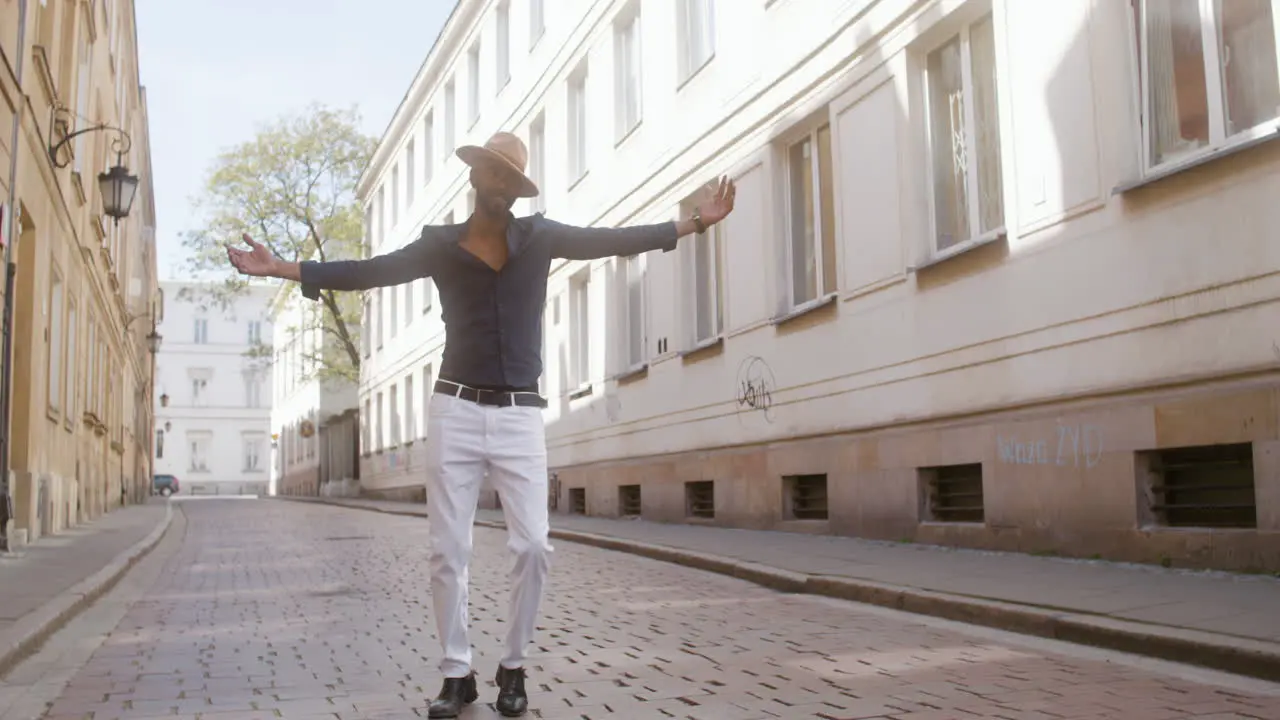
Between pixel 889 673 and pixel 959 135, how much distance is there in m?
6.85

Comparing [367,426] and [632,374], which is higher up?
[367,426]

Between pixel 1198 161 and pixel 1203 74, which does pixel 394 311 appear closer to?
pixel 1203 74

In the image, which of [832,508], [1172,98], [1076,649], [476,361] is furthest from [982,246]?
[476,361]

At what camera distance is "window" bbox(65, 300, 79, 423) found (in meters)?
18.0

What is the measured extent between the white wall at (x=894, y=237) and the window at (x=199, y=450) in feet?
217

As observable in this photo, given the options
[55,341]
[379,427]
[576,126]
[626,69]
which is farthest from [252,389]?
[55,341]

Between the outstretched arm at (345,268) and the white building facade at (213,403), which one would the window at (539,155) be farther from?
the white building facade at (213,403)

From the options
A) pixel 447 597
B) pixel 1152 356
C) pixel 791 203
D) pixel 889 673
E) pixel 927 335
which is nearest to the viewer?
pixel 447 597

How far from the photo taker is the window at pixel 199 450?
3255 inches

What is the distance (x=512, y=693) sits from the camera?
187 inches

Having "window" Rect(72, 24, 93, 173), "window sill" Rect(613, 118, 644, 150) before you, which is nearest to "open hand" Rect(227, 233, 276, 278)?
"window" Rect(72, 24, 93, 173)

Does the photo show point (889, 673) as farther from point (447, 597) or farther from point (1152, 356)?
point (1152, 356)

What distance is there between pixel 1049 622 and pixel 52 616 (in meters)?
5.42

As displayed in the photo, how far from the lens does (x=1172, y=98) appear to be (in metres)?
8.67
